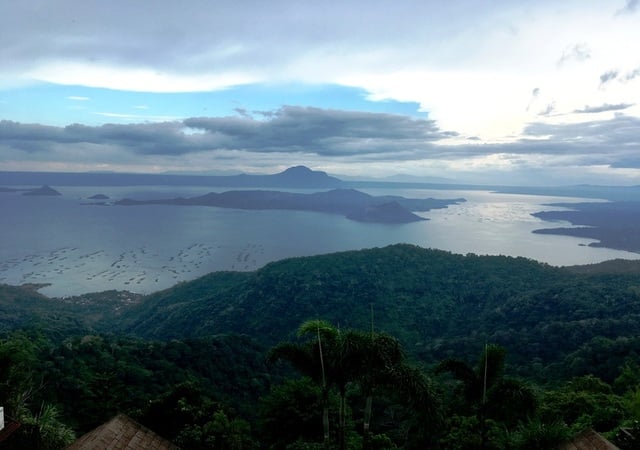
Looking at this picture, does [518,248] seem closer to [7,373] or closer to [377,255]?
[377,255]

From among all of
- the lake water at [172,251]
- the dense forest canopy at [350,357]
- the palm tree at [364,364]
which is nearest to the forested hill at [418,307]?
the dense forest canopy at [350,357]

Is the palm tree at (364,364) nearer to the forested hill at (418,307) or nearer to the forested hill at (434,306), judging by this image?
the forested hill at (418,307)

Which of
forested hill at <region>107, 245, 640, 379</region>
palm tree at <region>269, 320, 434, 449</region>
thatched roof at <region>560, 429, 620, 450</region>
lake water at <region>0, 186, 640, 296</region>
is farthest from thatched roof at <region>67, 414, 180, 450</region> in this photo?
lake water at <region>0, 186, 640, 296</region>

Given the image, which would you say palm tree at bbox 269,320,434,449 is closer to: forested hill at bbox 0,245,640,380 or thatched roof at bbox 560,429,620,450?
thatched roof at bbox 560,429,620,450

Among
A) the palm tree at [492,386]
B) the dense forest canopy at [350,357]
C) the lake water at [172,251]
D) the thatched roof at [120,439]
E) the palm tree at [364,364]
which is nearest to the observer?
the palm tree at [364,364]

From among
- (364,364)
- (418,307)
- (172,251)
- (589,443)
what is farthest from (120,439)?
(172,251)
